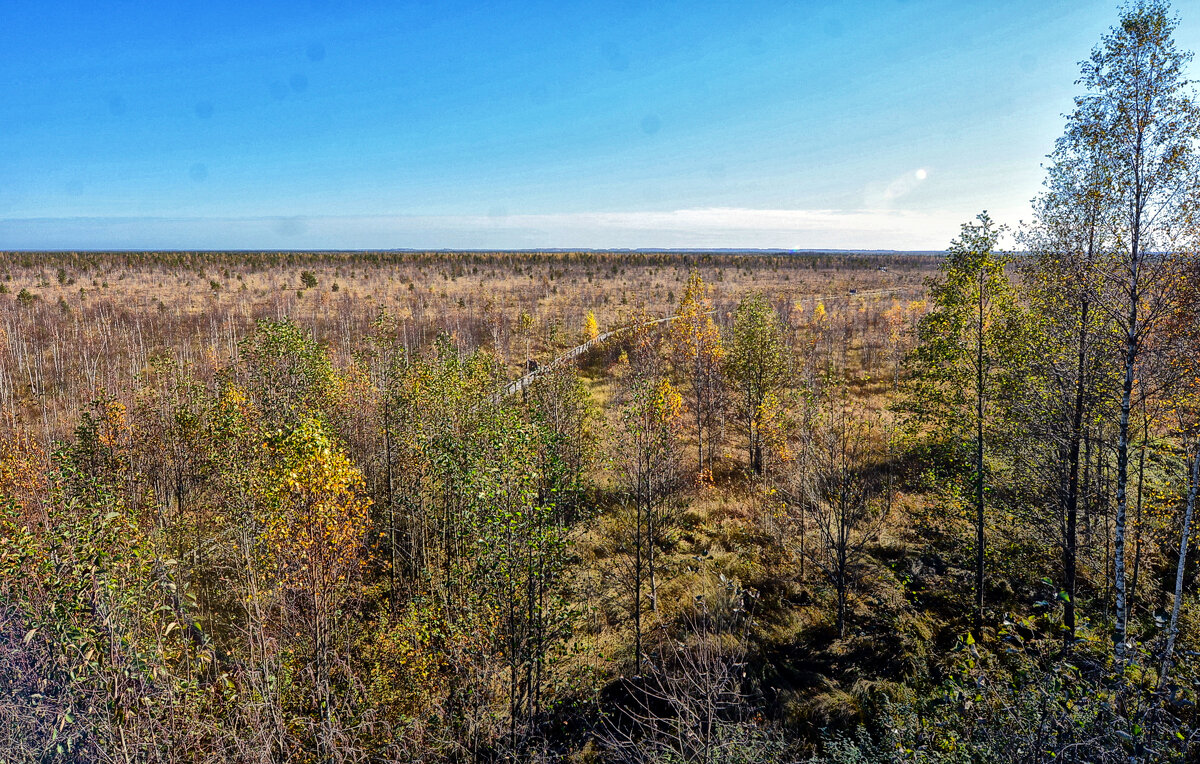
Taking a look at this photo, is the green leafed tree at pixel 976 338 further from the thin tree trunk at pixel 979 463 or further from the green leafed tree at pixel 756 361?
the green leafed tree at pixel 756 361

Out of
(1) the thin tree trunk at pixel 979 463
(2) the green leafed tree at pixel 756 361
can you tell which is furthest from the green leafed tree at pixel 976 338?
(2) the green leafed tree at pixel 756 361

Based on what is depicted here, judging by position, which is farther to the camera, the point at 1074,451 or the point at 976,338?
the point at 976,338

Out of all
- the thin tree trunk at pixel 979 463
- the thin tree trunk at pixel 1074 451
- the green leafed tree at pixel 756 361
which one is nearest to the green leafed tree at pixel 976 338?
the thin tree trunk at pixel 979 463

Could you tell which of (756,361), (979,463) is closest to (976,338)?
(979,463)

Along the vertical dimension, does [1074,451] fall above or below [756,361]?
below

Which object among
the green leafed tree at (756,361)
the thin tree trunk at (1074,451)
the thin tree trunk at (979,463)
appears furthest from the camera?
the green leafed tree at (756,361)

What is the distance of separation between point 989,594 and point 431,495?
60.7ft

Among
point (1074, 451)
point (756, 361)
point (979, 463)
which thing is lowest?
point (979, 463)

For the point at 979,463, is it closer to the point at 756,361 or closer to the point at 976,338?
the point at 976,338

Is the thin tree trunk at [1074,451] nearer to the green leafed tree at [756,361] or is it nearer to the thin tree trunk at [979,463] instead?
the thin tree trunk at [979,463]

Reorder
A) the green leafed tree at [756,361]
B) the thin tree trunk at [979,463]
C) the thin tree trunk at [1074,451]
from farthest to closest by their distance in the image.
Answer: the green leafed tree at [756,361] → the thin tree trunk at [979,463] → the thin tree trunk at [1074,451]

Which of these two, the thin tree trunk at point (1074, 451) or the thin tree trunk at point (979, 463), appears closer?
the thin tree trunk at point (1074, 451)

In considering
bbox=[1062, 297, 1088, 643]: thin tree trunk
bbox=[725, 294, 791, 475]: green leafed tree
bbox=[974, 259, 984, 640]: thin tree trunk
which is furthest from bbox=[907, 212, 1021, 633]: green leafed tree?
bbox=[725, 294, 791, 475]: green leafed tree

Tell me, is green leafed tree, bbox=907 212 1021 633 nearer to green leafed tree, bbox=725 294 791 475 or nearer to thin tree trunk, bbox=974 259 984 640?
thin tree trunk, bbox=974 259 984 640
